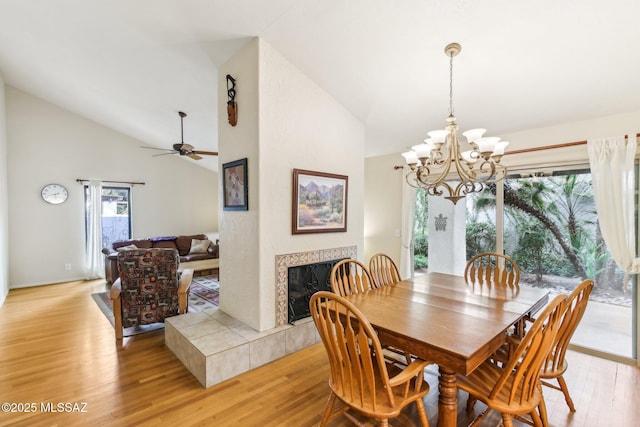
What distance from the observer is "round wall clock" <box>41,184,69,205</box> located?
5449mm

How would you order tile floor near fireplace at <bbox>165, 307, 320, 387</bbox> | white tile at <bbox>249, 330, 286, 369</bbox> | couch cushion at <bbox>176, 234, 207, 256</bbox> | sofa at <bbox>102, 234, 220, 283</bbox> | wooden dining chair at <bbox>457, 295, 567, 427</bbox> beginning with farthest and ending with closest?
couch cushion at <bbox>176, 234, 207, 256</bbox>, sofa at <bbox>102, 234, 220, 283</bbox>, white tile at <bbox>249, 330, 286, 369</bbox>, tile floor near fireplace at <bbox>165, 307, 320, 387</bbox>, wooden dining chair at <bbox>457, 295, 567, 427</bbox>

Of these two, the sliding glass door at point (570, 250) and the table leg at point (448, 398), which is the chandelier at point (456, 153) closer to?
the table leg at point (448, 398)

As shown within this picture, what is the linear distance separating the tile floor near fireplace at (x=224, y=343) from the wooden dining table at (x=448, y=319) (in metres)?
0.99

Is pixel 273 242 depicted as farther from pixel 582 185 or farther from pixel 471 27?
pixel 582 185

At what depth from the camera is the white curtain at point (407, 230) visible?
13.6 ft

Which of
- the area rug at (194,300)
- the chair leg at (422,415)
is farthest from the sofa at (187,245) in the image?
the chair leg at (422,415)

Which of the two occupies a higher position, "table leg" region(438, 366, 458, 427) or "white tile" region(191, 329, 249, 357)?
"table leg" region(438, 366, 458, 427)

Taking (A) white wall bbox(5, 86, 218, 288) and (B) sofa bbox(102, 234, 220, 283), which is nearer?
(A) white wall bbox(5, 86, 218, 288)

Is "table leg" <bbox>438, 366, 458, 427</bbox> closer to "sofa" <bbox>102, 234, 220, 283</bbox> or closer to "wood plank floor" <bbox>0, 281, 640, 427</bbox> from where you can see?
"wood plank floor" <bbox>0, 281, 640, 427</bbox>

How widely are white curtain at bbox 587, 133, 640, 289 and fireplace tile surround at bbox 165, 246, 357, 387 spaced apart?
2.66 meters

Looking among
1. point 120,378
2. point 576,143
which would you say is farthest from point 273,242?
point 576,143

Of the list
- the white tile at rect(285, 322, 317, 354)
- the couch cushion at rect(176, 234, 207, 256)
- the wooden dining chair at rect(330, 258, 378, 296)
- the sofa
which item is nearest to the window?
the sofa

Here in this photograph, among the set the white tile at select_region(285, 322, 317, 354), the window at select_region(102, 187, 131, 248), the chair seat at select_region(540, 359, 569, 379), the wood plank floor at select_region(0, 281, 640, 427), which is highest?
the window at select_region(102, 187, 131, 248)

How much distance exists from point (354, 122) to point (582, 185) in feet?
8.02
